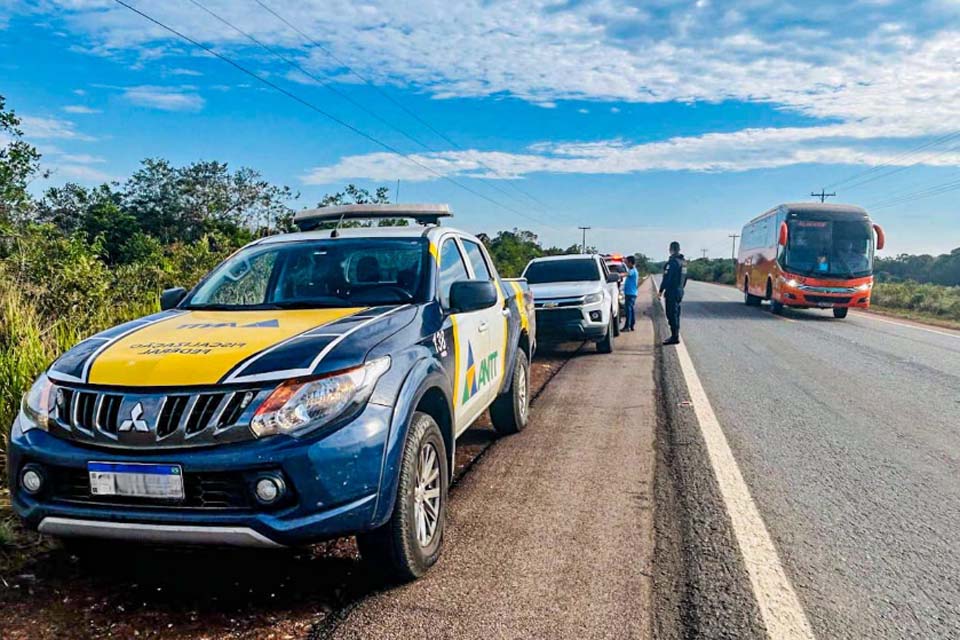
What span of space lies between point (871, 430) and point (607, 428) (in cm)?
245

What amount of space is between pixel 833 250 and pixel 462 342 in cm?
1869

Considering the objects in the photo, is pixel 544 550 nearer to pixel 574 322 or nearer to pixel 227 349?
pixel 227 349

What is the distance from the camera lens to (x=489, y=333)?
17.1 ft

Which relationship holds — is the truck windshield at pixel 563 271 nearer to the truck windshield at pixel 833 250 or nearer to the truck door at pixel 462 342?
the truck door at pixel 462 342

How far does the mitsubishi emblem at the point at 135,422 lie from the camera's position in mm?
2830

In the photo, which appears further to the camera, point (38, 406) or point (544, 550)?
point (544, 550)

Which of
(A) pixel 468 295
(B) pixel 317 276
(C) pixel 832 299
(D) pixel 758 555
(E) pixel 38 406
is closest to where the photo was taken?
(E) pixel 38 406

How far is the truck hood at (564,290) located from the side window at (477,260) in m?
5.41

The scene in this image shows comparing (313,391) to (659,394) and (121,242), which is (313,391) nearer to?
(659,394)

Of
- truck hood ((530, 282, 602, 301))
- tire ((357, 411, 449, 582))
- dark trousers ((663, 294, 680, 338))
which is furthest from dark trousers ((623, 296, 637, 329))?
tire ((357, 411, 449, 582))

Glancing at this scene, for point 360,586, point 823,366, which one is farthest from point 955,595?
point 823,366

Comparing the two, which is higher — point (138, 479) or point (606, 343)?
point (138, 479)

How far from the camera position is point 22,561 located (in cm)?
353

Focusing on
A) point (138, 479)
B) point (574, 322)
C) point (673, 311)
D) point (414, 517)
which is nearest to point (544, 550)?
point (414, 517)
